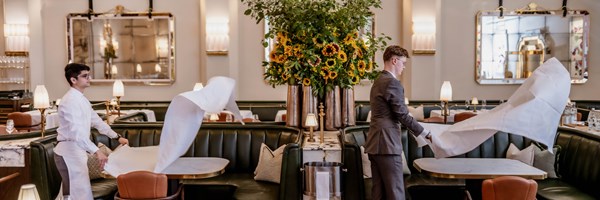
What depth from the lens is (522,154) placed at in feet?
17.6

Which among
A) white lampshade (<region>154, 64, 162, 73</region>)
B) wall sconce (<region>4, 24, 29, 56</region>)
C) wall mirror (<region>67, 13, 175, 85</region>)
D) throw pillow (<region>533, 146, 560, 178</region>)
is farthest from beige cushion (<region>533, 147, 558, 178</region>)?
wall sconce (<region>4, 24, 29, 56</region>)

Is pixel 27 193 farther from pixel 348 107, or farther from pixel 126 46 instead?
pixel 126 46

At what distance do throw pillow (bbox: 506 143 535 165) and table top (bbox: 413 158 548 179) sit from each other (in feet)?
3.35

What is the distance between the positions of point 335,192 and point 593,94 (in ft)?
27.6

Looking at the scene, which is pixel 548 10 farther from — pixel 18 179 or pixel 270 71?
pixel 18 179

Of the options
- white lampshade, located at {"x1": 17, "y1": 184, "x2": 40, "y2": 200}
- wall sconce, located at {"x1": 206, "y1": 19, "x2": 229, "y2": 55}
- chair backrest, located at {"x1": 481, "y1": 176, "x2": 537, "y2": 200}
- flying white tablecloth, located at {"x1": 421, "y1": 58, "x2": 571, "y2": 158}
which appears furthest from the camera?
wall sconce, located at {"x1": 206, "y1": 19, "x2": 229, "y2": 55}

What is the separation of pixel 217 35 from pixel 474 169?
6946mm

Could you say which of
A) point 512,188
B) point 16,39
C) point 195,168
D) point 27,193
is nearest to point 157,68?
point 16,39

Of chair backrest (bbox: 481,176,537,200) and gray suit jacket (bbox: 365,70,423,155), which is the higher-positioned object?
gray suit jacket (bbox: 365,70,423,155)

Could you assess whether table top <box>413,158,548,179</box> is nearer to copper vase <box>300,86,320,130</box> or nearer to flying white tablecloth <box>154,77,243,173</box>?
copper vase <box>300,86,320,130</box>

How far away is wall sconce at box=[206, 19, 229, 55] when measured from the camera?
33.4 feet

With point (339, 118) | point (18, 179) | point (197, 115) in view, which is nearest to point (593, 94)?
point (339, 118)

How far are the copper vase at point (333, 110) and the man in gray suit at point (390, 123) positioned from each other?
1.11 metres

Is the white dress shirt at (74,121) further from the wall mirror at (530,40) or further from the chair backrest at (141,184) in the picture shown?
the wall mirror at (530,40)
